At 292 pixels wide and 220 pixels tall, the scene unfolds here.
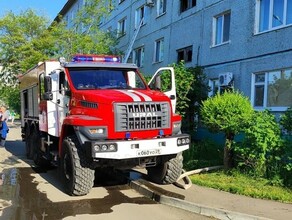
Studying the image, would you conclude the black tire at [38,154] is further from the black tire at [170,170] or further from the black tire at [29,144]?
the black tire at [170,170]

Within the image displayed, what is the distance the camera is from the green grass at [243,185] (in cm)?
710

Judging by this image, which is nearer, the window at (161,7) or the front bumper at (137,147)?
the front bumper at (137,147)

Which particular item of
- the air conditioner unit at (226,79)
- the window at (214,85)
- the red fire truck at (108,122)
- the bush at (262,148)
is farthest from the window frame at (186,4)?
the bush at (262,148)

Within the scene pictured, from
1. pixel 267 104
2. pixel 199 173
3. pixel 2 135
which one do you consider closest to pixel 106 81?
pixel 199 173

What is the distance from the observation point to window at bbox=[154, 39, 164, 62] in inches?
845

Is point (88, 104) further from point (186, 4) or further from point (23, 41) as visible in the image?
point (23, 41)

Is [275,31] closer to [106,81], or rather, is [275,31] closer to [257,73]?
[257,73]

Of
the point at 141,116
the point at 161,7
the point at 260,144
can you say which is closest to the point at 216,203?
the point at 260,144

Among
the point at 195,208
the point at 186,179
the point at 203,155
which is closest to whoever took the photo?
the point at 195,208

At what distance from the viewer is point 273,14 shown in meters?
13.1

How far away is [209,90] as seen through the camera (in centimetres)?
1462

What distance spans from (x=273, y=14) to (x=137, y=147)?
8.37 metres

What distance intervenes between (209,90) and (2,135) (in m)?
8.26

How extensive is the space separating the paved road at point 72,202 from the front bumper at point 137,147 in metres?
0.87
